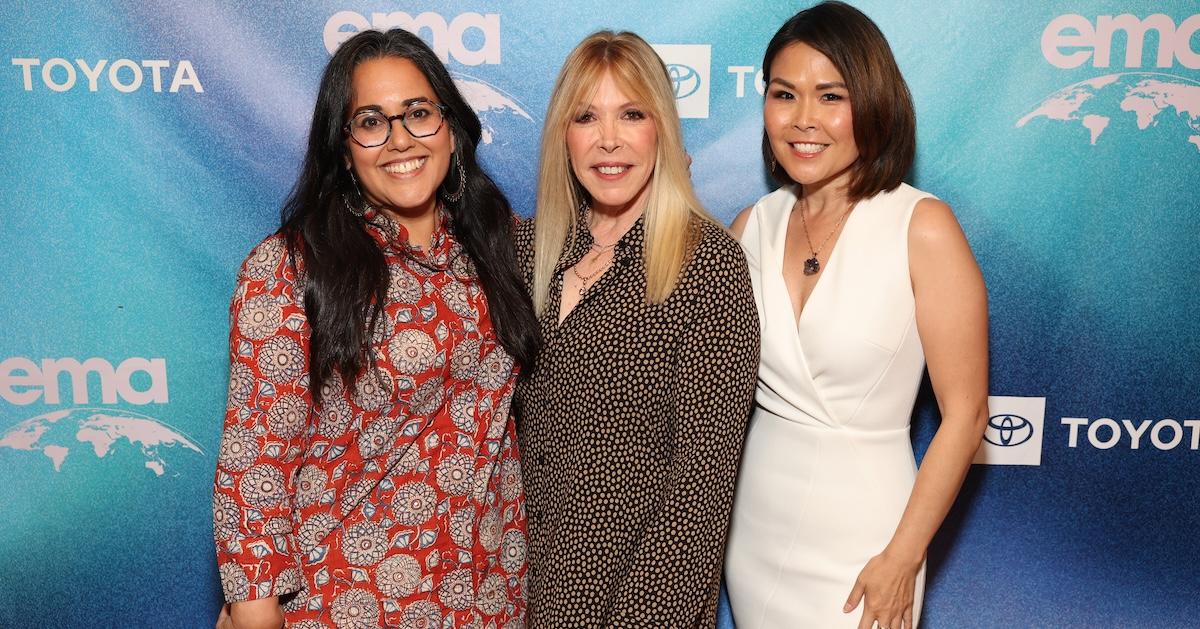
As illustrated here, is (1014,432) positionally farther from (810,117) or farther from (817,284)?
(810,117)

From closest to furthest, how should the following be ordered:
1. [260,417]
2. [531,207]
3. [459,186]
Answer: [260,417] < [459,186] < [531,207]

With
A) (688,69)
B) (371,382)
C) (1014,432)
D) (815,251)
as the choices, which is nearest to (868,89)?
(815,251)

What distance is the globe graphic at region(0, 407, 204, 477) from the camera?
248cm

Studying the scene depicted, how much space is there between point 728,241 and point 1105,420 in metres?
1.44

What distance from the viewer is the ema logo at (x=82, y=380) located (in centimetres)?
245

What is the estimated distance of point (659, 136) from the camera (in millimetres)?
1765

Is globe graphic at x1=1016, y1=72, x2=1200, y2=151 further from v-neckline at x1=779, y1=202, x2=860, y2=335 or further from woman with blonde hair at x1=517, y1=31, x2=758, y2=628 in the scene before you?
woman with blonde hair at x1=517, y1=31, x2=758, y2=628

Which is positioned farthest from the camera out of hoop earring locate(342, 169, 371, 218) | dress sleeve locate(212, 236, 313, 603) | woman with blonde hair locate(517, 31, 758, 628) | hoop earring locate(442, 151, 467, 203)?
hoop earring locate(442, 151, 467, 203)

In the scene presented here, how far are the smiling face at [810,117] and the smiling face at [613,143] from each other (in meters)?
0.27

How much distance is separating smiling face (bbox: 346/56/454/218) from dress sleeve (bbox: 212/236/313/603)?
0.75 feet

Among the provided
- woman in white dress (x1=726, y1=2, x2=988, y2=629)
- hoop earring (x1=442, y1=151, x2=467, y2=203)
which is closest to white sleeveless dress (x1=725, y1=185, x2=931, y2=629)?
woman in white dress (x1=726, y1=2, x2=988, y2=629)

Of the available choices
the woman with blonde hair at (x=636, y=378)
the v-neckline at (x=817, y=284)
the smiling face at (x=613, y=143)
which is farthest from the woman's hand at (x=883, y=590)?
the smiling face at (x=613, y=143)

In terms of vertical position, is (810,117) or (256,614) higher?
(810,117)

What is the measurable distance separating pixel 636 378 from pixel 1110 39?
1.59 meters
